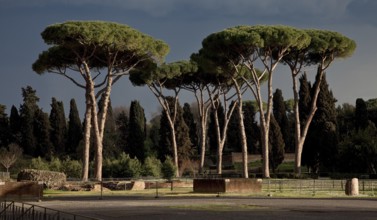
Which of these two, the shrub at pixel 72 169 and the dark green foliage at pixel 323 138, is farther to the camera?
the dark green foliage at pixel 323 138

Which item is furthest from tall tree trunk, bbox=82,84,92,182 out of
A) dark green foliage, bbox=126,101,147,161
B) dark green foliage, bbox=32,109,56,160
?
dark green foliage, bbox=32,109,56,160

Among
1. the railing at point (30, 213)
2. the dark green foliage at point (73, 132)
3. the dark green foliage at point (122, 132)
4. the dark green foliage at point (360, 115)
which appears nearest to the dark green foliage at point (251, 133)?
the dark green foliage at point (122, 132)

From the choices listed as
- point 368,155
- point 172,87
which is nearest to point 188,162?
point 172,87

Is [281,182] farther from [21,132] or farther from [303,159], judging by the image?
[21,132]

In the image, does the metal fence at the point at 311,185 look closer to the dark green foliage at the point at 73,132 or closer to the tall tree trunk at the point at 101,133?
the tall tree trunk at the point at 101,133

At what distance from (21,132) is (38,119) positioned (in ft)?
9.33

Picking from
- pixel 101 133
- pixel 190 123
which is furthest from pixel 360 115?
pixel 101 133

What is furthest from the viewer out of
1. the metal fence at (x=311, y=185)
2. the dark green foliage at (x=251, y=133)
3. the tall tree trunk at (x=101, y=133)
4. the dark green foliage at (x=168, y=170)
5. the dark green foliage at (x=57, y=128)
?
the dark green foliage at (x=251, y=133)

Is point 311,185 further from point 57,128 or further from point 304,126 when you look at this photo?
point 57,128

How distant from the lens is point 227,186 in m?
28.2

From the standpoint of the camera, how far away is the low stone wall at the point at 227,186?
92.9 ft

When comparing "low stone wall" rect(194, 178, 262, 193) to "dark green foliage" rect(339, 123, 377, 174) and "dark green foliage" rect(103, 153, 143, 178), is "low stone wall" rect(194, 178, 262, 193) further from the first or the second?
"dark green foliage" rect(339, 123, 377, 174)

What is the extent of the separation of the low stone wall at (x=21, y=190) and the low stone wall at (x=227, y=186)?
848 centimetres

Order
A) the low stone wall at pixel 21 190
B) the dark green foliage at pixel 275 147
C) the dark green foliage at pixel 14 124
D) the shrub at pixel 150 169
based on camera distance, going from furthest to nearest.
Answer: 1. the dark green foliage at pixel 14 124
2. the dark green foliage at pixel 275 147
3. the shrub at pixel 150 169
4. the low stone wall at pixel 21 190
